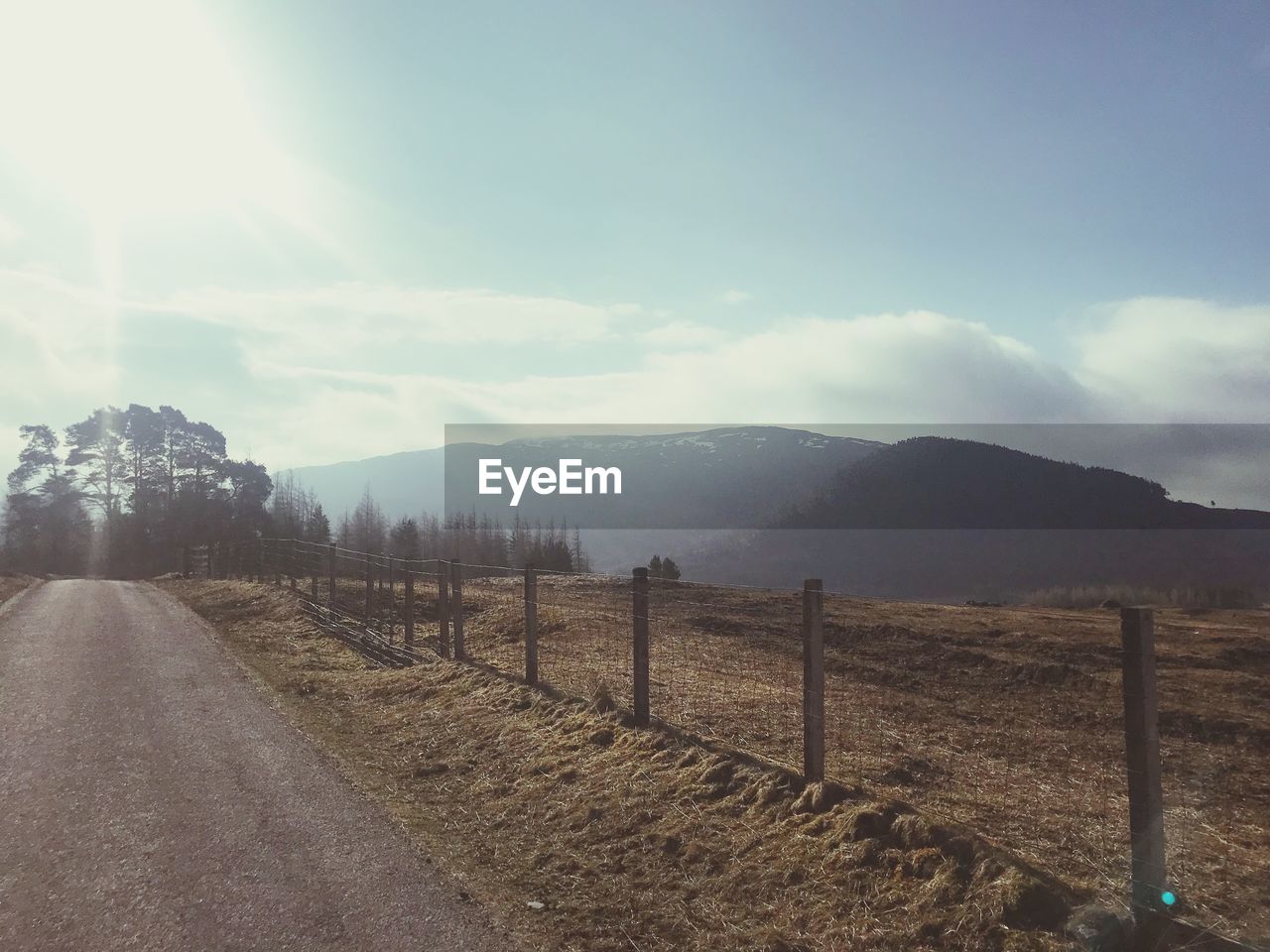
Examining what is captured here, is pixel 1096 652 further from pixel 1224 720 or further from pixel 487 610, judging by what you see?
pixel 487 610

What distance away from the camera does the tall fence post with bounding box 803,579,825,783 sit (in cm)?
611

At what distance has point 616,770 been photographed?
7062 mm

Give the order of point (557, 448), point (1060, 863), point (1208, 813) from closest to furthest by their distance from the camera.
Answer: point (1060, 863), point (1208, 813), point (557, 448)

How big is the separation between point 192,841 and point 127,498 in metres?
66.9

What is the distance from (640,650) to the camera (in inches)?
325

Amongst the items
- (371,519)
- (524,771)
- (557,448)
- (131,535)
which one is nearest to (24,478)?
(131,535)

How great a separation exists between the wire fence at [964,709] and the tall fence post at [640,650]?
2cm

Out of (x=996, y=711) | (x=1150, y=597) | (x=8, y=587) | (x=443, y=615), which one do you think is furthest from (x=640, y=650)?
(x=8, y=587)

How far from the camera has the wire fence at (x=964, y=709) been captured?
4676 millimetres

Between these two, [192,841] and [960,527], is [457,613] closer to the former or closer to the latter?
[192,841]

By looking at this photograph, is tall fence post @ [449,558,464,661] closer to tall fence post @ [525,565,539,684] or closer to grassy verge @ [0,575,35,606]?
tall fence post @ [525,565,539,684]

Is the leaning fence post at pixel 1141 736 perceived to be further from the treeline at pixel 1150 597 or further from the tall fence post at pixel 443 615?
the treeline at pixel 1150 597

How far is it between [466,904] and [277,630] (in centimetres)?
1402

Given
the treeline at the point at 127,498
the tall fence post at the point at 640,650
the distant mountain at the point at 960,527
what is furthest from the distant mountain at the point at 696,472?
the tall fence post at the point at 640,650
